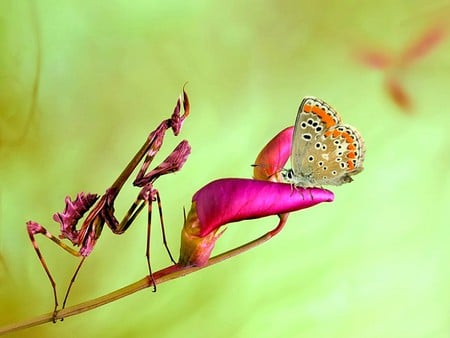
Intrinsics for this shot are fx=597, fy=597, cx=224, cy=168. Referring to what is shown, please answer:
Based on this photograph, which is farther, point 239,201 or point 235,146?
point 235,146

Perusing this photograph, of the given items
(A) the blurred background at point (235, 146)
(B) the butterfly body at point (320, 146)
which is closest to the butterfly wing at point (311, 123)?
(B) the butterfly body at point (320, 146)

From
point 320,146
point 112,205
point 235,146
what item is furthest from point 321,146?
point 112,205

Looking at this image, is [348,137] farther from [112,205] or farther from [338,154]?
[112,205]

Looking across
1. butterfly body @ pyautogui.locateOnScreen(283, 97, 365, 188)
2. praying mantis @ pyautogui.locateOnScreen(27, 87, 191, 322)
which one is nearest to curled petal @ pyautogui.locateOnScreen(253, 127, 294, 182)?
butterfly body @ pyautogui.locateOnScreen(283, 97, 365, 188)

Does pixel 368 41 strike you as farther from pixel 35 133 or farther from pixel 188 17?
pixel 35 133

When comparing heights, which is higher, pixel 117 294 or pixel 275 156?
pixel 275 156

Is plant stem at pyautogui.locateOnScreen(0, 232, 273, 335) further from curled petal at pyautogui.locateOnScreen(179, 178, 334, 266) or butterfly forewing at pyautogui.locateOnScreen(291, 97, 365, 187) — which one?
butterfly forewing at pyautogui.locateOnScreen(291, 97, 365, 187)

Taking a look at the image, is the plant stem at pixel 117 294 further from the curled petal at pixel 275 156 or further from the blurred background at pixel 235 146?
the curled petal at pixel 275 156
